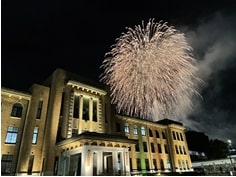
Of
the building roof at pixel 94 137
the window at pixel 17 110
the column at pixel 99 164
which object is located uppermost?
the window at pixel 17 110

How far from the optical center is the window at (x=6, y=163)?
732 inches

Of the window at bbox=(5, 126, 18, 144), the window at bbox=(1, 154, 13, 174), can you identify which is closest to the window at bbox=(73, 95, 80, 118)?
the window at bbox=(5, 126, 18, 144)

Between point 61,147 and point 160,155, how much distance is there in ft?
67.3

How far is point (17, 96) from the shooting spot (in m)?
21.7

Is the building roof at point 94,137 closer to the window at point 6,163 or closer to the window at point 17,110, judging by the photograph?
the window at point 6,163

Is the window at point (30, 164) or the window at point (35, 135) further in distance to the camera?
the window at point (35, 135)

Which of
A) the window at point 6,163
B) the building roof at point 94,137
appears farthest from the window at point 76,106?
the window at point 6,163

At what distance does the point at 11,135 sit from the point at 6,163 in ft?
9.13

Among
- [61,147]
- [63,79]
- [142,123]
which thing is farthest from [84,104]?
[142,123]

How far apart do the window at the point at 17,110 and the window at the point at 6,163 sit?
14.3ft

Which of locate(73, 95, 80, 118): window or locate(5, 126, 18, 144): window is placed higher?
locate(73, 95, 80, 118): window

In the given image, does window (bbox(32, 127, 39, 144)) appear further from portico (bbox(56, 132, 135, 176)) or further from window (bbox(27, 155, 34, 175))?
portico (bbox(56, 132, 135, 176))

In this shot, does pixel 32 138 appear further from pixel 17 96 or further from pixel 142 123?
pixel 142 123

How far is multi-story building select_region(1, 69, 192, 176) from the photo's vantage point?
61.1ft
